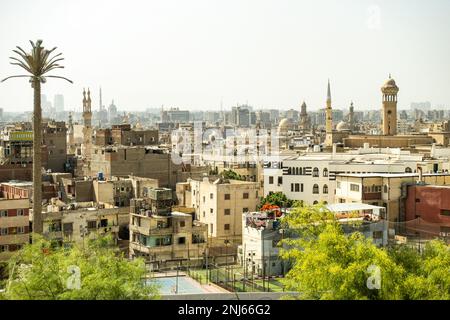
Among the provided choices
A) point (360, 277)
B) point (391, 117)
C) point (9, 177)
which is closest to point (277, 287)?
point (360, 277)

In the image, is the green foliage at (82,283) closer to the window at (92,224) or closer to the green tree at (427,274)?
the green tree at (427,274)

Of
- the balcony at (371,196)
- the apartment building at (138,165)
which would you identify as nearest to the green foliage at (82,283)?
the balcony at (371,196)

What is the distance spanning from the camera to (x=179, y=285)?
1079 cm

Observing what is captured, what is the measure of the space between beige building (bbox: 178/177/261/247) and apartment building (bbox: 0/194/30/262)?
4.70 metres

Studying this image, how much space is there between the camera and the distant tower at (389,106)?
109ft

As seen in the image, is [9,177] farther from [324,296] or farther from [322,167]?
[324,296]

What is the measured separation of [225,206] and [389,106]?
1916cm

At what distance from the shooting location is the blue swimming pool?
10.3 m

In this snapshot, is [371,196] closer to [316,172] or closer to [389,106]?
[316,172]

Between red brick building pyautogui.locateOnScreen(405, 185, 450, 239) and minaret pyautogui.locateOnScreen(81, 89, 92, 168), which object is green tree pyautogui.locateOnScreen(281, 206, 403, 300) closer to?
red brick building pyautogui.locateOnScreen(405, 185, 450, 239)

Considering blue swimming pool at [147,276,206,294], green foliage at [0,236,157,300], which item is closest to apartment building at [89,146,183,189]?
blue swimming pool at [147,276,206,294]

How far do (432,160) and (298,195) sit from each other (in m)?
4.44

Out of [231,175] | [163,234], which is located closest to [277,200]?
[231,175]
